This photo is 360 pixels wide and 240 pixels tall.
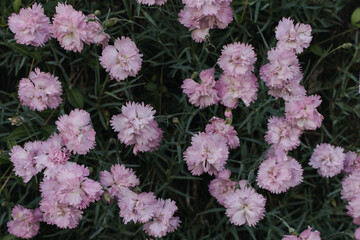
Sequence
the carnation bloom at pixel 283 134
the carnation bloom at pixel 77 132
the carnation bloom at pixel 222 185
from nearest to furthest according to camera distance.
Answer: the carnation bloom at pixel 77 132
the carnation bloom at pixel 283 134
the carnation bloom at pixel 222 185

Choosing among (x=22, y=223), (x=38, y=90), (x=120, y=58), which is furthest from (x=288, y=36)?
(x=22, y=223)

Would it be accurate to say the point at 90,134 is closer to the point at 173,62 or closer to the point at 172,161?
the point at 172,161

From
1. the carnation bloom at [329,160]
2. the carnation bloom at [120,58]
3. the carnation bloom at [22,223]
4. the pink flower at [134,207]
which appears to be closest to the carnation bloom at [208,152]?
the pink flower at [134,207]

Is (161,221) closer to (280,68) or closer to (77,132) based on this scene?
(77,132)

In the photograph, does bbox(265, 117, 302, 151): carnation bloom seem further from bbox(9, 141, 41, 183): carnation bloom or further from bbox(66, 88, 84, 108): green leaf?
bbox(9, 141, 41, 183): carnation bloom

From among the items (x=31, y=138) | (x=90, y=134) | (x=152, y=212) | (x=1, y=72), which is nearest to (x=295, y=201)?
(x=152, y=212)

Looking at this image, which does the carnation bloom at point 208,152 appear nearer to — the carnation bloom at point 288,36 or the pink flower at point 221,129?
the pink flower at point 221,129

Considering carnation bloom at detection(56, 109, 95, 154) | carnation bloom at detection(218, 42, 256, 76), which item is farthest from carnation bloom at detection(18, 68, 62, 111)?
carnation bloom at detection(218, 42, 256, 76)
